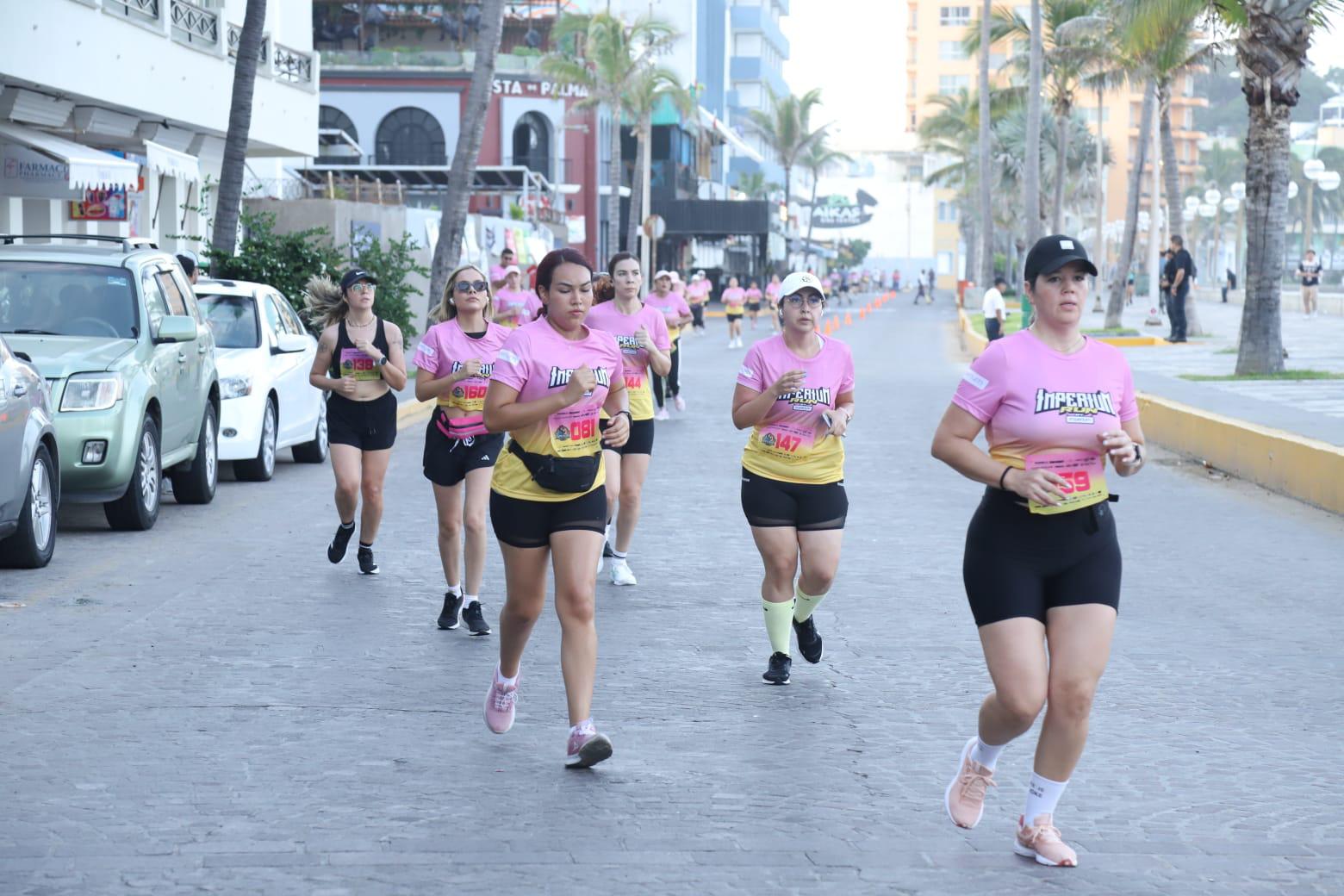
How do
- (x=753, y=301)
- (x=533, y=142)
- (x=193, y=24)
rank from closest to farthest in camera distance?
(x=193, y=24) → (x=753, y=301) → (x=533, y=142)

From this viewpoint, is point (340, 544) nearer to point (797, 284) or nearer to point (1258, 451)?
point (797, 284)

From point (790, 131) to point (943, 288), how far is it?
2246 inches

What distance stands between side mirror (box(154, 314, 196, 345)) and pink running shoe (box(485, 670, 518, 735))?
6.52m

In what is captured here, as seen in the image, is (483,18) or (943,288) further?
(943,288)

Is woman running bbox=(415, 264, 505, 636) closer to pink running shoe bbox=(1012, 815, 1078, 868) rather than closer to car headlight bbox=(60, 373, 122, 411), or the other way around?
car headlight bbox=(60, 373, 122, 411)

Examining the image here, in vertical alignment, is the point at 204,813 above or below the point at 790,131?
below

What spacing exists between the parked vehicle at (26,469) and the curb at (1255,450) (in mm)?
9286

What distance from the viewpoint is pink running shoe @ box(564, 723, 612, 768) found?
6164mm

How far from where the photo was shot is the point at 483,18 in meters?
28.2

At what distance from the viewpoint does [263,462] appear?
51.7 ft

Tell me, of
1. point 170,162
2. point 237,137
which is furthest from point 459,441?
point 170,162

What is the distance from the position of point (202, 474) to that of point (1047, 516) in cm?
996

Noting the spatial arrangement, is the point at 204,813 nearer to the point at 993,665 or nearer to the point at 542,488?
the point at 542,488

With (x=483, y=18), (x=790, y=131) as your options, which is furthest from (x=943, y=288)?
(x=483, y=18)
